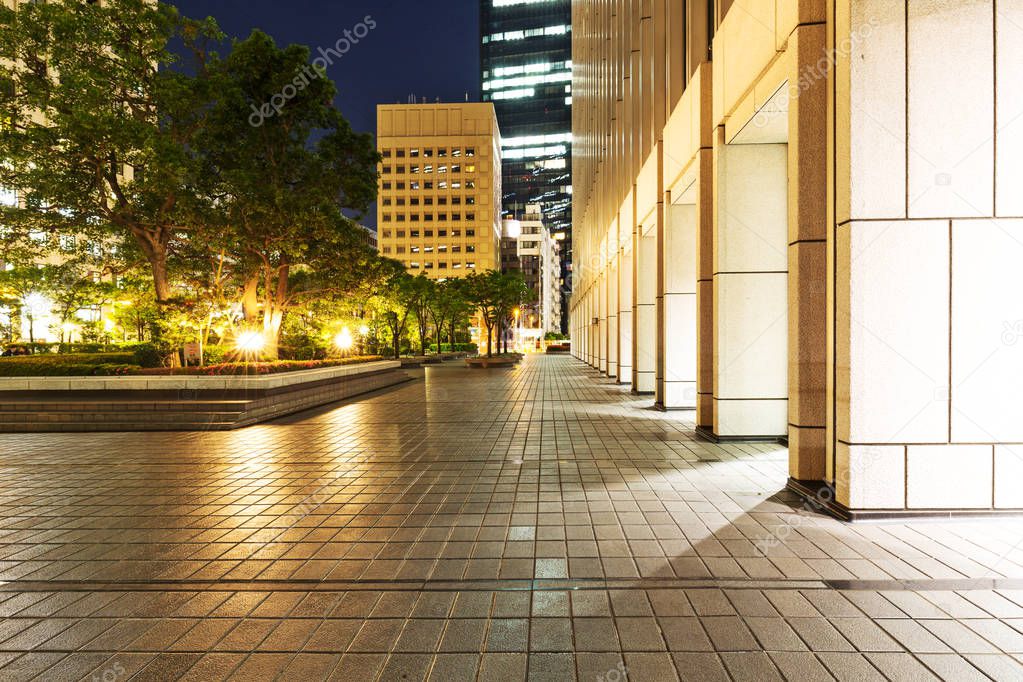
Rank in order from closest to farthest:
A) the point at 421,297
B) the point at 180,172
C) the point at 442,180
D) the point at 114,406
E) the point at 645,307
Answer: the point at 114,406
the point at 180,172
the point at 645,307
the point at 421,297
the point at 442,180

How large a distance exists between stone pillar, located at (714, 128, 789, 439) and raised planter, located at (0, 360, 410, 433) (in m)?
10.2

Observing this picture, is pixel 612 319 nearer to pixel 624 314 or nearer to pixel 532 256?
pixel 624 314

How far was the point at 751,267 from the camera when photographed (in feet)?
31.1

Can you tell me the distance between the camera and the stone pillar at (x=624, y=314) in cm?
2294

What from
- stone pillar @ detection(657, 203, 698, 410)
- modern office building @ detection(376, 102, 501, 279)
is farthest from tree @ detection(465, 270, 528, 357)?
modern office building @ detection(376, 102, 501, 279)

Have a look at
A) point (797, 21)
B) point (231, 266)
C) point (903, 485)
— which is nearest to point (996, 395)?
point (903, 485)

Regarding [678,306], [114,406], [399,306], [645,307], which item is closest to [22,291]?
[399,306]

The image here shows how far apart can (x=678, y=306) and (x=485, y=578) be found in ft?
35.0

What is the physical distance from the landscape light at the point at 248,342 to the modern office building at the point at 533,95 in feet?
486

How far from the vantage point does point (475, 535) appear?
5.45 metres

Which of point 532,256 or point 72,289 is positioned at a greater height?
point 532,256

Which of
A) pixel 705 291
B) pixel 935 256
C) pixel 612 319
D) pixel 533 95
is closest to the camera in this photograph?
pixel 935 256

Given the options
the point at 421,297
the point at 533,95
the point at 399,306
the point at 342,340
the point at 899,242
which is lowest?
the point at 342,340

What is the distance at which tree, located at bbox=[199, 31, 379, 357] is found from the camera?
1706 centimetres
